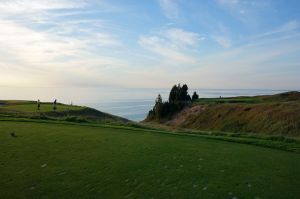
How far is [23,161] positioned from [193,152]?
20.5 feet

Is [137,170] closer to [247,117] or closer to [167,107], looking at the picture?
[247,117]

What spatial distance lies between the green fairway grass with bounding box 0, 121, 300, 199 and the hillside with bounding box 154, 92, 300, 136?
104 ft

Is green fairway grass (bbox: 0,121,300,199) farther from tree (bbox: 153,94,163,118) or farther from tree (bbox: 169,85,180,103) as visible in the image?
tree (bbox: 169,85,180,103)

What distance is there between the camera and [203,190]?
8.84 m

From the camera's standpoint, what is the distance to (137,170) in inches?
408

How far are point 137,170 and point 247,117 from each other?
149 feet

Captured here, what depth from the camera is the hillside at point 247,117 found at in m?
44.6

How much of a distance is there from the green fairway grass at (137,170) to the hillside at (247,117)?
104 ft

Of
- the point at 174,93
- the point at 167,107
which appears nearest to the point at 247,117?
the point at 167,107

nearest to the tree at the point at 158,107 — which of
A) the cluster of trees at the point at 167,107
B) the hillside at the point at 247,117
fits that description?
the cluster of trees at the point at 167,107

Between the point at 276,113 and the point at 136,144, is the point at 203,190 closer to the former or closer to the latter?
the point at 136,144

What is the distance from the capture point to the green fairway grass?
8812mm

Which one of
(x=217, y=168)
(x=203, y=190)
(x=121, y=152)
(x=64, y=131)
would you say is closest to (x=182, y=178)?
(x=203, y=190)

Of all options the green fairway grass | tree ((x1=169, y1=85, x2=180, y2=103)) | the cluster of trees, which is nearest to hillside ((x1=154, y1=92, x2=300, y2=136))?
the cluster of trees
